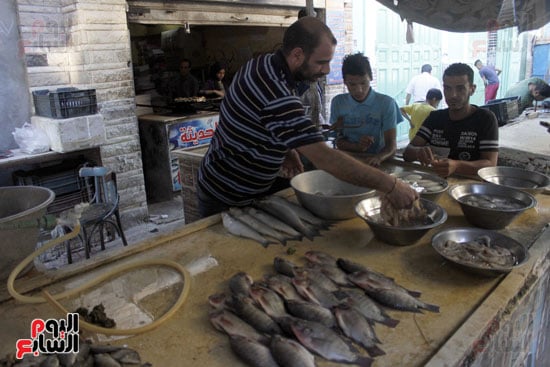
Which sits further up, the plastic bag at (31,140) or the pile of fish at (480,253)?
the plastic bag at (31,140)

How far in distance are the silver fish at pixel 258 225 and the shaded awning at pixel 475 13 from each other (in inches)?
122

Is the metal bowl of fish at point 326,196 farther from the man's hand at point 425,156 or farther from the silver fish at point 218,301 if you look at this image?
the silver fish at point 218,301

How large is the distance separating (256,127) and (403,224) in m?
1.15

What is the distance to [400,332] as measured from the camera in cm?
174

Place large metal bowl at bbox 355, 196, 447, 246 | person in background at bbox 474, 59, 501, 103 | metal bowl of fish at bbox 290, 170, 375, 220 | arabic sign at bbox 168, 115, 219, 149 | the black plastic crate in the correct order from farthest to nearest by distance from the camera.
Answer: person in background at bbox 474, 59, 501, 103 < arabic sign at bbox 168, 115, 219, 149 < the black plastic crate < metal bowl of fish at bbox 290, 170, 375, 220 < large metal bowl at bbox 355, 196, 447, 246

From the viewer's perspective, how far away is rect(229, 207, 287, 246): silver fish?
2605 millimetres

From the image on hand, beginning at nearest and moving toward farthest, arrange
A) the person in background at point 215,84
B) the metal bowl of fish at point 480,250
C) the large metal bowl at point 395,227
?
the metal bowl of fish at point 480,250, the large metal bowl at point 395,227, the person in background at point 215,84

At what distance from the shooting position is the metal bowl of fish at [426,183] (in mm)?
2967

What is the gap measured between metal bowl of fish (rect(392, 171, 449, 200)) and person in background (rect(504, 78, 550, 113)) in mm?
6987

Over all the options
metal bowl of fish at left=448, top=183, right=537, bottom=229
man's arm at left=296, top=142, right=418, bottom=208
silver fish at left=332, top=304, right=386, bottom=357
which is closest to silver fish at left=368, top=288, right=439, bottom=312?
silver fish at left=332, top=304, right=386, bottom=357

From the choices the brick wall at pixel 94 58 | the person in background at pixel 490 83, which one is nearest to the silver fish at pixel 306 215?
the brick wall at pixel 94 58

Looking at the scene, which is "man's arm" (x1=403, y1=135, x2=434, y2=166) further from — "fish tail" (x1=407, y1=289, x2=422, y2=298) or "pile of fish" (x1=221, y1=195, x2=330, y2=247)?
"fish tail" (x1=407, y1=289, x2=422, y2=298)

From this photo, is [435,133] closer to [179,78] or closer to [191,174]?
[191,174]

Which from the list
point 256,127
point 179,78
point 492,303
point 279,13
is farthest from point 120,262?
point 179,78
